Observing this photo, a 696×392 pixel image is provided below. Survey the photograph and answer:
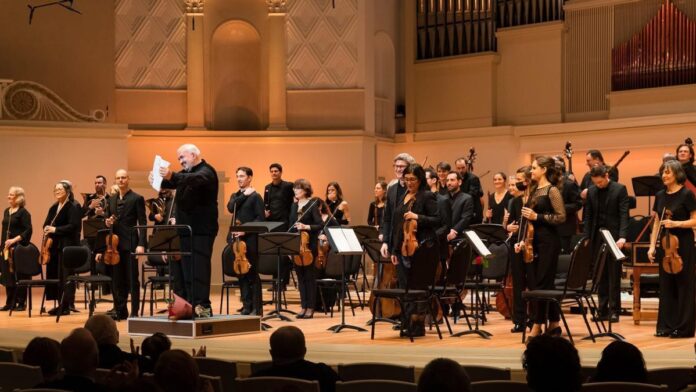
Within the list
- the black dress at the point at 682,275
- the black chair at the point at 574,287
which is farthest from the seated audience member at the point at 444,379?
the black dress at the point at 682,275

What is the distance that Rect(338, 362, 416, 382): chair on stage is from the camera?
5105mm

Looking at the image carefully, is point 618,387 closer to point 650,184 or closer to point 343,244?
point 343,244

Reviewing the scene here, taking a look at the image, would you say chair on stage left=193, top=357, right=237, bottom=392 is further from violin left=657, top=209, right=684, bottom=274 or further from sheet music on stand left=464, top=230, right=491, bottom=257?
violin left=657, top=209, right=684, bottom=274

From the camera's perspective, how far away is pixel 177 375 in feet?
13.3

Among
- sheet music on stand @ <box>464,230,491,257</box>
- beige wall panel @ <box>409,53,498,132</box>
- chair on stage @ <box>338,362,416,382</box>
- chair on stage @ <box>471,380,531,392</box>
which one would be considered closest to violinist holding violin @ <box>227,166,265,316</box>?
sheet music on stand @ <box>464,230,491,257</box>

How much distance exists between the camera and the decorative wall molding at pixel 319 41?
1677cm

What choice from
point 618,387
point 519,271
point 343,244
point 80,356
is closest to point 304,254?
point 343,244

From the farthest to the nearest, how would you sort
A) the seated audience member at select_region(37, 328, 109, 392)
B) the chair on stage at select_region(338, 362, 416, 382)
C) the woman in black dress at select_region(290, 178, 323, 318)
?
the woman in black dress at select_region(290, 178, 323, 318)
the chair on stage at select_region(338, 362, 416, 382)
the seated audience member at select_region(37, 328, 109, 392)

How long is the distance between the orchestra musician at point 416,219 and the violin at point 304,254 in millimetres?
2091

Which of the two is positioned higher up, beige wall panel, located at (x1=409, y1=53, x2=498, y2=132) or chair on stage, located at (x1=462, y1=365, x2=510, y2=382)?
beige wall panel, located at (x1=409, y1=53, x2=498, y2=132)

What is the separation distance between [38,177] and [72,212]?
3.53 meters

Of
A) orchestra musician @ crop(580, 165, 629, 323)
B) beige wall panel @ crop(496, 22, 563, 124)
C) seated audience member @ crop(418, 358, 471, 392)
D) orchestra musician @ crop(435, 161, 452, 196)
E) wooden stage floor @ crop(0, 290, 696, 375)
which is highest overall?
beige wall panel @ crop(496, 22, 563, 124)

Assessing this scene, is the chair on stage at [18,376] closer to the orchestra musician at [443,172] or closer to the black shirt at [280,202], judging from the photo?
the orchestra musician at [443,172]

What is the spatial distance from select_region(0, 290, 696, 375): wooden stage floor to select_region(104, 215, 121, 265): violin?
2.28 ft
